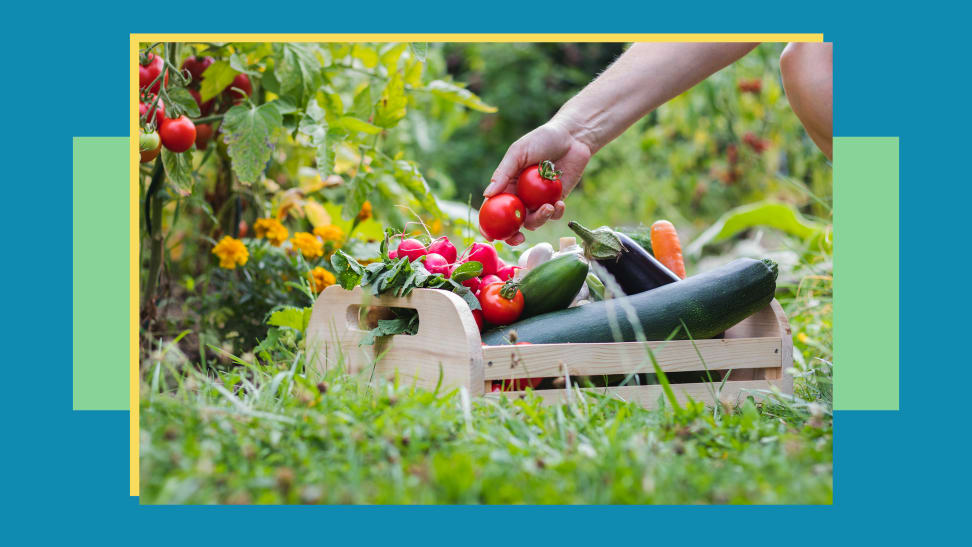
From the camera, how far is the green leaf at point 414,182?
3.34 m

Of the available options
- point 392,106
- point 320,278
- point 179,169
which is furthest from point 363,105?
point 179,169

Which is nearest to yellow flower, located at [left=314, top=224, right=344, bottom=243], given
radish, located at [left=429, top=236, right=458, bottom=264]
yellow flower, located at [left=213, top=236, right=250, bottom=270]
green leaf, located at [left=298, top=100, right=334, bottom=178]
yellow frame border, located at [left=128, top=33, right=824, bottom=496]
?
yellow flower, located at [left=213, top=236, right=250, bottom=270]

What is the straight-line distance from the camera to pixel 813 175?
19.9ft

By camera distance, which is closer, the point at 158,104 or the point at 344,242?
the point at 158,104

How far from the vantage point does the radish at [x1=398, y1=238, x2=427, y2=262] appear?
8.19ft

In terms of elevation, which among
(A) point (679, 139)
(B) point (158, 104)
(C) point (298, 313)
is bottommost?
(C) point (298, 313)

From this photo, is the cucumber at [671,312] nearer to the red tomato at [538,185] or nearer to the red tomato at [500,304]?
the red tomato at [500,304]

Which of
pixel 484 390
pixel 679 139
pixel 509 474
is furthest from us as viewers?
pixel 679 139

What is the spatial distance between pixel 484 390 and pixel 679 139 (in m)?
5.61

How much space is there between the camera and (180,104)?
276 centimetres
